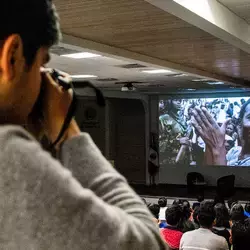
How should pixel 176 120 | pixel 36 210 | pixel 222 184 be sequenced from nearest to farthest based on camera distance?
1. pixel 36 210
2. pixel 222 184
3. pixel 176 120

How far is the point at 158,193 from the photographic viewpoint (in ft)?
38.1

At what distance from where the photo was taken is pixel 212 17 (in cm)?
327

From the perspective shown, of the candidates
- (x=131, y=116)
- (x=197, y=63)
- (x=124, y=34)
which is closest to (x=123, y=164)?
(x=131, y=116)

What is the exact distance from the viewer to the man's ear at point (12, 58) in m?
0.56

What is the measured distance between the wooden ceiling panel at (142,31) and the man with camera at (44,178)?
7.62 ft

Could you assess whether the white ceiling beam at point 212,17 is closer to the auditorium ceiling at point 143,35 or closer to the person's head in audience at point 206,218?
the auditorium ceiling at point 143,35

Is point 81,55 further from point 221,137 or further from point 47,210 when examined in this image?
point 221,137

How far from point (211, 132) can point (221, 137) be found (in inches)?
10.7

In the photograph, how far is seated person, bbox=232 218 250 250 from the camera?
4.12m

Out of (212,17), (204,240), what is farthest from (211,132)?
(212,17)

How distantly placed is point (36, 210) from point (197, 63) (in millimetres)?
5468

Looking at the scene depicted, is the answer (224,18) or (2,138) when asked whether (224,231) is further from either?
(2,138)

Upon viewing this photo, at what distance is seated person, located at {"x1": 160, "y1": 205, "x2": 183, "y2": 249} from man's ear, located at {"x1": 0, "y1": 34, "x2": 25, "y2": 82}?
4.02m

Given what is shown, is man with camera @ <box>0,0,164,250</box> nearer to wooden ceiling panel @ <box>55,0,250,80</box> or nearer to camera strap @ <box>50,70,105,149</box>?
camera strap @ <box>50,70,105,149</box>
